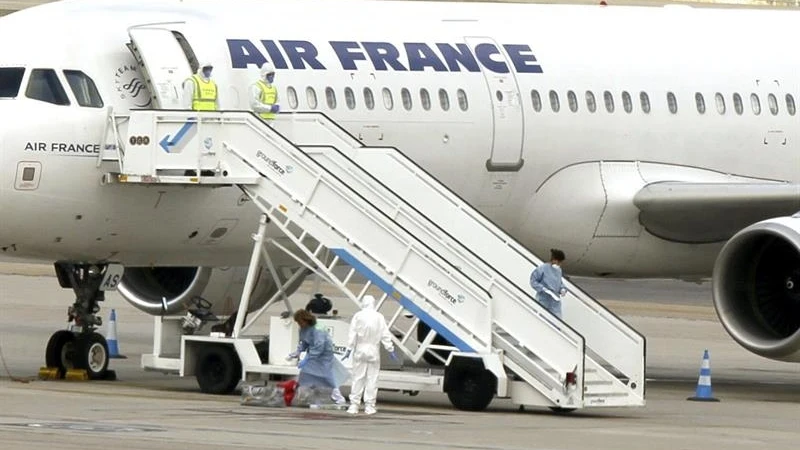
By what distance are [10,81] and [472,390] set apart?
6391 mm

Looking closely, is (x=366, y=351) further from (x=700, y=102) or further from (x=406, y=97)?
(x=700, y=102)

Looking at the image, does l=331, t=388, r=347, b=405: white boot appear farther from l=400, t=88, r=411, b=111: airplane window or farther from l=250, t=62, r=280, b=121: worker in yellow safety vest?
l=400, t=88, r=411, b=111: airplane window

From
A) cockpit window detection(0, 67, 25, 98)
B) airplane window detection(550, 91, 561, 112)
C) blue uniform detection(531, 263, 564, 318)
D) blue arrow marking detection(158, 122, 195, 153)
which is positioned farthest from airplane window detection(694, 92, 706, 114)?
cockpit window detection(0, 67, 25, 98)

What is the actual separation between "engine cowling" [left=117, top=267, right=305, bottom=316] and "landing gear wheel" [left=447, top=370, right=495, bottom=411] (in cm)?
530

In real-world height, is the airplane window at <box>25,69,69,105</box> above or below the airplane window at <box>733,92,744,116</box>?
below

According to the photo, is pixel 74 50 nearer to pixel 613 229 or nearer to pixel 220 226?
pixel 220 226

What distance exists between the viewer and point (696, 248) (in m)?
29.4

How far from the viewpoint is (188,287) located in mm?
28422

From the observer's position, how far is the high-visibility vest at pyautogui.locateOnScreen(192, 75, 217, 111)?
24.8m

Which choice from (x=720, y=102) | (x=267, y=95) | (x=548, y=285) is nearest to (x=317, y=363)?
(x=548, y=285)

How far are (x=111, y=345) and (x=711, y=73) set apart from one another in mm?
9468

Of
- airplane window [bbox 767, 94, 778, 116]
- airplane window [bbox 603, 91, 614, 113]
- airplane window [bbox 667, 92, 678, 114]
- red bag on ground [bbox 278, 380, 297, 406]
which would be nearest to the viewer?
red bag on ground [bbox 278, 380, 297, 406]

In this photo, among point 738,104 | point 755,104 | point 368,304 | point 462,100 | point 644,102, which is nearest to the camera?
point 368,304

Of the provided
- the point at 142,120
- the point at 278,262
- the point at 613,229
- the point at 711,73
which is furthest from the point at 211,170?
the point at 711,73
